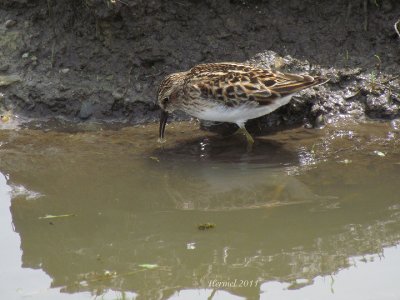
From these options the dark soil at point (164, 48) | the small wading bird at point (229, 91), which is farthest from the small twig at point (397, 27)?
the small wading bird at point (229, 91)

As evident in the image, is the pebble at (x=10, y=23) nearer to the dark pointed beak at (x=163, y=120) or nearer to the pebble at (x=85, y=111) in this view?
the pebble at (x=85, y=111)

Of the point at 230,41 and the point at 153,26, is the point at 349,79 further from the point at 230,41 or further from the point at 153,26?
the point at 153,26

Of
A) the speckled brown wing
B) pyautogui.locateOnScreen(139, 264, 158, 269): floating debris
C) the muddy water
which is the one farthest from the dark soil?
pyautogui.locateOnScreen(139, 264, 158, 269): floating debris

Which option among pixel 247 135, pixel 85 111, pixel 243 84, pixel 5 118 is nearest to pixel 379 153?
pixel 247 135

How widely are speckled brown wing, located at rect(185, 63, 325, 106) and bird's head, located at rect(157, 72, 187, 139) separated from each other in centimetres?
14

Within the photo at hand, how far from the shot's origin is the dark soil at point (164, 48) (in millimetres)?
9961

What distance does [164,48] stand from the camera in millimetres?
10102

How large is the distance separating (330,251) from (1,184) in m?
3.57

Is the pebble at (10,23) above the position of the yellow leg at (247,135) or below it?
above

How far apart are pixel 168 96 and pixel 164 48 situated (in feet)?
3.48

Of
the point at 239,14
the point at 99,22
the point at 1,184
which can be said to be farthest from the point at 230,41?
the point at 1,184

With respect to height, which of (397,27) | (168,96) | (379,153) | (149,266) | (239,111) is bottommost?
(149,266)

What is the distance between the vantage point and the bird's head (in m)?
9.23

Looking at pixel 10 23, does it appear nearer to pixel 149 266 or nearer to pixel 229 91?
pixel 229 91
